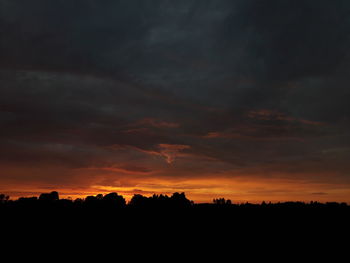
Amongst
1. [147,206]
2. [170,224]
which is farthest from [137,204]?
[170,224]

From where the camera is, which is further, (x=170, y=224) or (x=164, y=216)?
(x=164, y=216)

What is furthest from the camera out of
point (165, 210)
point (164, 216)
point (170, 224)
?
point (165, 210)

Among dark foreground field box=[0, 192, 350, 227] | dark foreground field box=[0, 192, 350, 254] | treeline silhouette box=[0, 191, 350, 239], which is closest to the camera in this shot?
dark foreground field box=[0, 192, 350, 254]

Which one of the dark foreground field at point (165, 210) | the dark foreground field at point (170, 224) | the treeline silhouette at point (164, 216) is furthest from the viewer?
the dark foreground field at point (165, 210)

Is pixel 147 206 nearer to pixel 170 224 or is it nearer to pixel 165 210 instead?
pixel 165 210

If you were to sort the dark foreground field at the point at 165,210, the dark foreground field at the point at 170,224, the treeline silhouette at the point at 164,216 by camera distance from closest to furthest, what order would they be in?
the dark foreground field at the point at 170,224
the treeline silhouette at the point at 164,216
the dark foreground field at the point at 165,210

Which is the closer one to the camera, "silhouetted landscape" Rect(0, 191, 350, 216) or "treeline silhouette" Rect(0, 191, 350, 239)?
"treeline silhouette" Rect(0, 191, 350, 239)

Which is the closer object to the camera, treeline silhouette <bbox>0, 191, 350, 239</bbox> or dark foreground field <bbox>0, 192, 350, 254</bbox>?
dark foreground field <bbox>0, 192, 350, 254</bbox>

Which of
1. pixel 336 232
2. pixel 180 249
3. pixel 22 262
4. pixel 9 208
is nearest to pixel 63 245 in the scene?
pixel 22 262

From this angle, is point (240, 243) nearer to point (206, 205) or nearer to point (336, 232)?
point (336, 232)

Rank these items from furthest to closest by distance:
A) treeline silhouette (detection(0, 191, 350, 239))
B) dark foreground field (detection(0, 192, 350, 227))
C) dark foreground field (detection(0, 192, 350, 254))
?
1. dark foreground field (detection(0, 192, 350, 227))
2. treeline silhouette (detection(0, 191, 350, 239))
3. dark foreground field (detection(0, 192, 350, 254))

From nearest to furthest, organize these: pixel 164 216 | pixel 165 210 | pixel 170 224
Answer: pixel 170 224 → pixel 164 216 → pixel 165 210

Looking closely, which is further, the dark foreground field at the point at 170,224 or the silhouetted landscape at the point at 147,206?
the silhouetted landscape at the point at 147,206

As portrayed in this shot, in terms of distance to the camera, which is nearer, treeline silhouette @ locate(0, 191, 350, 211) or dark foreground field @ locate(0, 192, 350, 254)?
dark foreground field @ locate(0, 192, 350, 254)
